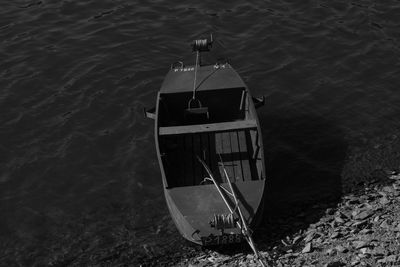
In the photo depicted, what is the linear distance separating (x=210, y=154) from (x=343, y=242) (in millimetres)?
6097

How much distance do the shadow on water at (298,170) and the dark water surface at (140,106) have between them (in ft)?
0.22

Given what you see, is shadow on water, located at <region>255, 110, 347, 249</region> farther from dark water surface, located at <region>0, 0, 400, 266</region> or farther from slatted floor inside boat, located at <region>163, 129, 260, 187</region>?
slatted floor inside boat, located at <region>163, 129, 260, 187</region>

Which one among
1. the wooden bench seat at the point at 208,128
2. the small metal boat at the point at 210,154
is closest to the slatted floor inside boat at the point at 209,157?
the small metal boat at the point at 210,154

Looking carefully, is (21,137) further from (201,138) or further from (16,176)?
(201,138)

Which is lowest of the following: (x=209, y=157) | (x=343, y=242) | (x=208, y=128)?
(x=343, y=242)

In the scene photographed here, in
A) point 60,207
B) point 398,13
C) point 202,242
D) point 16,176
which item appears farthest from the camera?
point 398,13

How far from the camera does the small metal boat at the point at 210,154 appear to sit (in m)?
15.8

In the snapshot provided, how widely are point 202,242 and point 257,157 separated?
460cm

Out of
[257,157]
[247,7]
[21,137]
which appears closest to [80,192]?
[21,137]

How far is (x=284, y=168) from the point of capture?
69.1ft

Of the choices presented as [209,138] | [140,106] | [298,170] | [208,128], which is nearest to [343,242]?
[298,170]

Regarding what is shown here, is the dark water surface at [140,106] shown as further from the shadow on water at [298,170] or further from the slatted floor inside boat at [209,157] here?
the slatted floor inside boat at [209,157]

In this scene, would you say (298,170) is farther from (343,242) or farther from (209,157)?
(343,242)

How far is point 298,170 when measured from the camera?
21.0m
